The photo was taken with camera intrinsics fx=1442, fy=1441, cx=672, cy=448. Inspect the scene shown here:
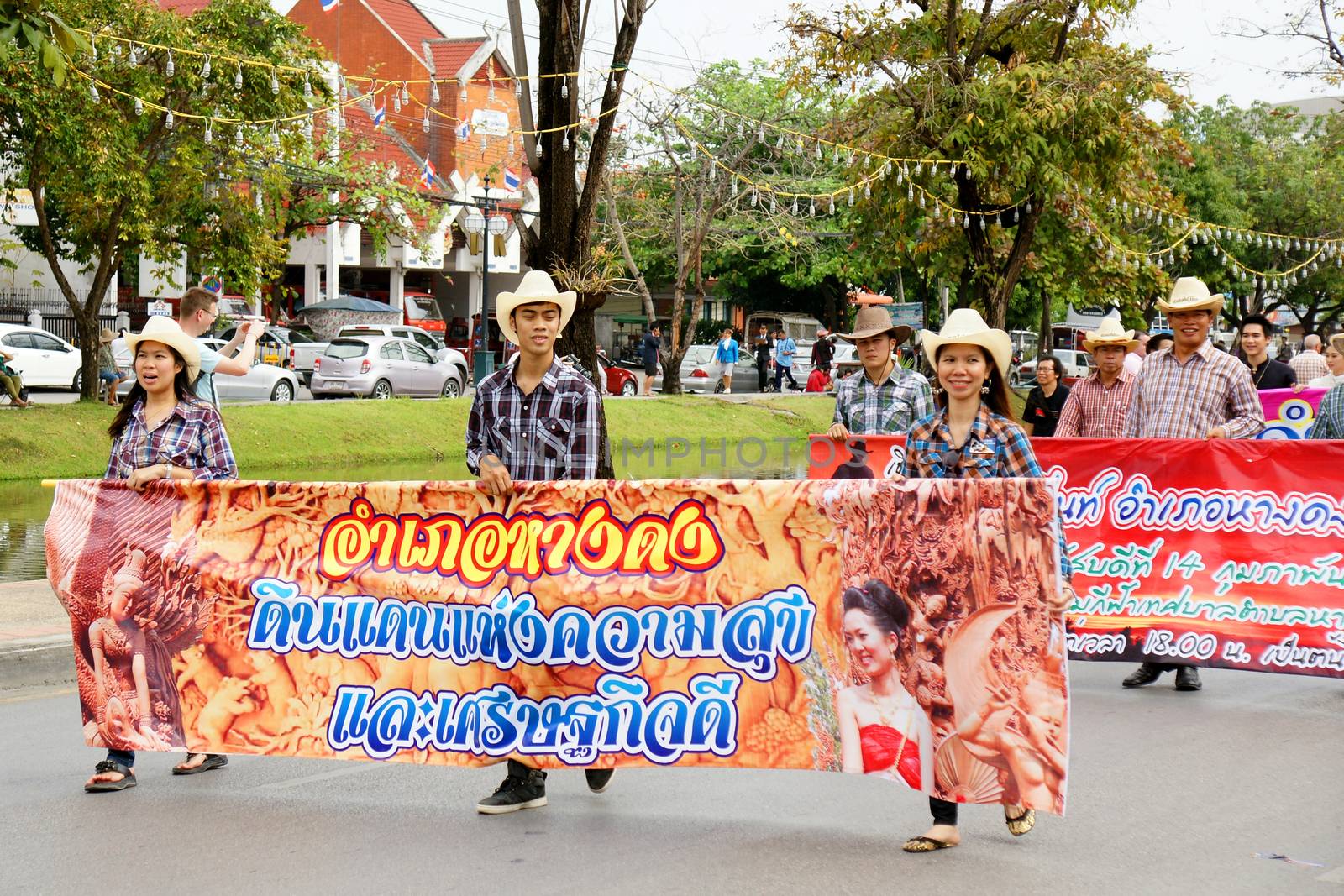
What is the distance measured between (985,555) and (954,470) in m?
0.54

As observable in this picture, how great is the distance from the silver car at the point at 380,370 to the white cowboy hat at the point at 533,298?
82.0 ft

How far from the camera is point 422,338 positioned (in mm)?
40062

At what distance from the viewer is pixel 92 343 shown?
23.5m

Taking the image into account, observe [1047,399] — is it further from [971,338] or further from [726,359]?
[726,359]

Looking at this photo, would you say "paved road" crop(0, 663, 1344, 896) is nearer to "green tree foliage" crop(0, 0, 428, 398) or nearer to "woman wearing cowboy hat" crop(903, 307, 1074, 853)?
"woman wearing cowboy hat" crop(903, 307, 1074, 853)

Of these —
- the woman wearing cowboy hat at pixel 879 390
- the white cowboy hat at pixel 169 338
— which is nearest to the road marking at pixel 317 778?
the white cowboy hat at pixel 169 338

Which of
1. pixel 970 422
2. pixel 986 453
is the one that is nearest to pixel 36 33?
pixel 970 422

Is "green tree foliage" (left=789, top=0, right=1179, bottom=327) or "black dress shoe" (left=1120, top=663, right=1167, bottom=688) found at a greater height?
"green tree foliage" (left=789, top=0, right=1179, bottom=327)

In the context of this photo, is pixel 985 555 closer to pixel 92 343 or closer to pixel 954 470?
pixel 954 470

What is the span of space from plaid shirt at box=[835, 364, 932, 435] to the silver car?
75.0ft

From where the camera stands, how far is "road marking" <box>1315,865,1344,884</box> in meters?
4.84

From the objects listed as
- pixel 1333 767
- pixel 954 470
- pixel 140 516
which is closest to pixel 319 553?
pixel 140 516

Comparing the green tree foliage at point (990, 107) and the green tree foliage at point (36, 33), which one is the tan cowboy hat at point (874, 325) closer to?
the green tree foliage at point (36, 33)

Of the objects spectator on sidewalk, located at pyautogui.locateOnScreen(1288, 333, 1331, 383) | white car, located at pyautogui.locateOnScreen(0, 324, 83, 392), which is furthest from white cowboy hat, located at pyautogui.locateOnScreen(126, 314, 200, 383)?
white car, located at pyautogui.locateOnScreen(0, 324, 83, 392)
